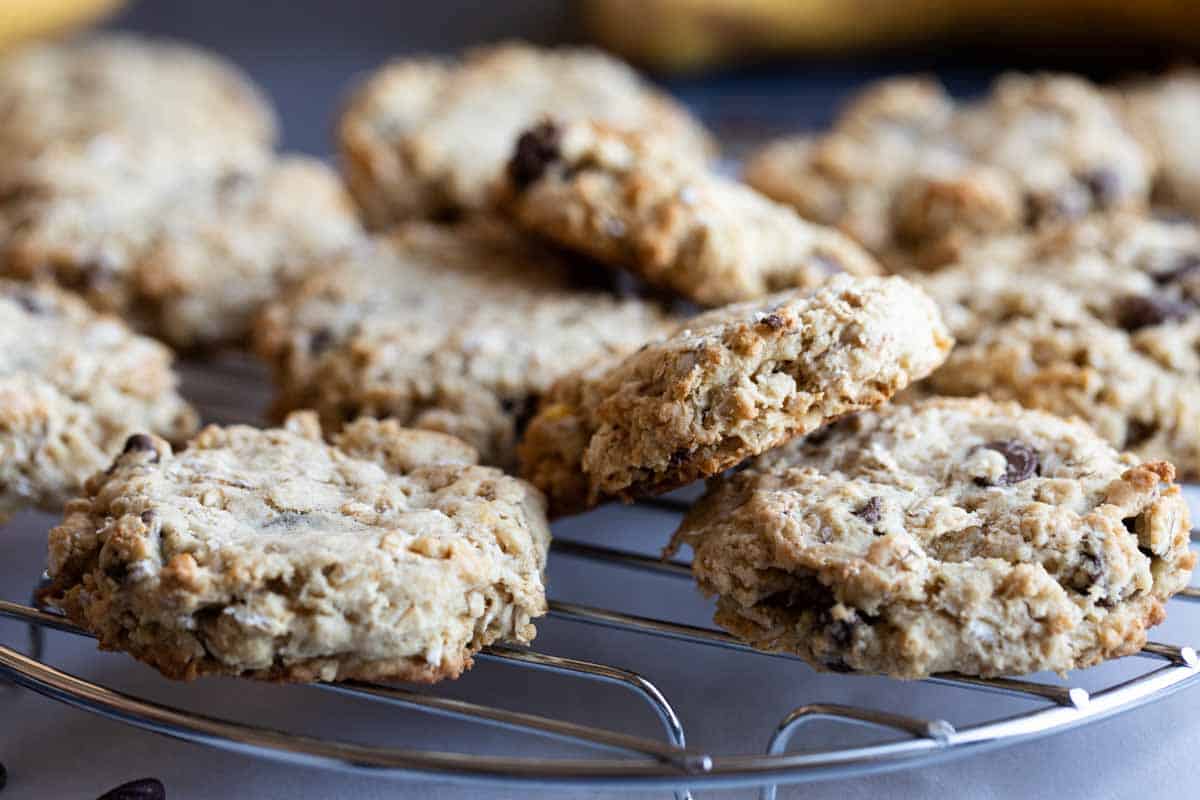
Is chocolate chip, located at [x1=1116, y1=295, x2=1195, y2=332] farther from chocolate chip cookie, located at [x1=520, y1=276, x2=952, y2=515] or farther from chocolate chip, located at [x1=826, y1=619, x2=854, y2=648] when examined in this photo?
chocolate chip, located at [x1=826, y1=619, x2=854, y2=648]

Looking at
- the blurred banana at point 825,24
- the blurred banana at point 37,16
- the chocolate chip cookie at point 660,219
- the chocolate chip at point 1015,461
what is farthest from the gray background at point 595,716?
the blurred banana at point 825,24

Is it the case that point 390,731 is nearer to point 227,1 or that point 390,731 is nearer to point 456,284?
point 456,284

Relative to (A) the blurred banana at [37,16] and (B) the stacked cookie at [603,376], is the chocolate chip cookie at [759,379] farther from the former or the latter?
(A) the blurred banana at [37,16]

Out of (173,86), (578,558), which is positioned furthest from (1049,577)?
(173,86)

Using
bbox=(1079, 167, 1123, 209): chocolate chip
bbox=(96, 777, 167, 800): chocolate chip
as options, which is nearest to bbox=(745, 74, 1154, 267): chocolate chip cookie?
bbox=(1079, 167, 1123, 209): chocolate chip

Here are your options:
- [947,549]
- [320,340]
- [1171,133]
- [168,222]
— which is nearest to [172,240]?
[168,222]
